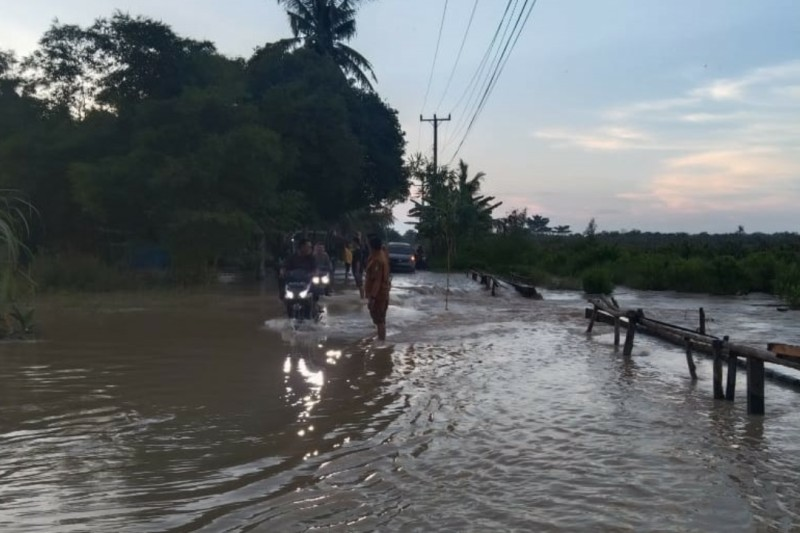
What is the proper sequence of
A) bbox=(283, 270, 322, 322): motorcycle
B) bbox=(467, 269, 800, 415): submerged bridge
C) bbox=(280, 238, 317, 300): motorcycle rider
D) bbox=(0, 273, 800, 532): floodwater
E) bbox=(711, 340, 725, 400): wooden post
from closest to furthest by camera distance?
bbox=(0, 273, 800, 532): floodwater → bbox=(467, 269, 800, 415): submerged bridge → bbox=(711, 340, 725, 400): wooden post → bbox=(283, 270, 322, 322): motorcycle → bbox=(280, 238, 317, 300): motorcycle rider

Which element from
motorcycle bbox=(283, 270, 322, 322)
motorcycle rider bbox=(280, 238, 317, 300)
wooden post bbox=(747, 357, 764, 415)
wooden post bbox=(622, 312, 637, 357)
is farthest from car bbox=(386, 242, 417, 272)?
wooden post bbox=(747, 357, 764, 415)

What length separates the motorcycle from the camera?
1494 cm

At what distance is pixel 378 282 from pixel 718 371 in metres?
6.01

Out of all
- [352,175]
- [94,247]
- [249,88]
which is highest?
[249,88]

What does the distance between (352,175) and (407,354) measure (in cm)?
2441

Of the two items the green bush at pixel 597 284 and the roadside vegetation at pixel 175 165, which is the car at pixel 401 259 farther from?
the green bush at pixel 597 284

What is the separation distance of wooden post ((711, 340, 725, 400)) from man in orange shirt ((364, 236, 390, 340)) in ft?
19.1

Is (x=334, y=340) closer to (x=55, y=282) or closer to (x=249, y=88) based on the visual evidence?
(x=55, y=282)

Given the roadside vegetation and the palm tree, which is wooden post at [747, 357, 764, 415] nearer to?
the roadside vegetation

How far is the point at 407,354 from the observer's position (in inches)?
490

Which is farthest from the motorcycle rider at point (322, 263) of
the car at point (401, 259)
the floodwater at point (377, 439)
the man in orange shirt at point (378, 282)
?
the car at point (401, 259)

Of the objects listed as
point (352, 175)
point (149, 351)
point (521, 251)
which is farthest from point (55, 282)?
point (521, 251)

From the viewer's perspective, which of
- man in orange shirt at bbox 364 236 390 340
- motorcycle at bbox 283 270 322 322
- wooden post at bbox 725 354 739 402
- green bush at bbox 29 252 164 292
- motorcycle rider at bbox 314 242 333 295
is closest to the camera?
wooden post at bbox 725 354 739 402

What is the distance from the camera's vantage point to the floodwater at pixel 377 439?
17.5 ft
